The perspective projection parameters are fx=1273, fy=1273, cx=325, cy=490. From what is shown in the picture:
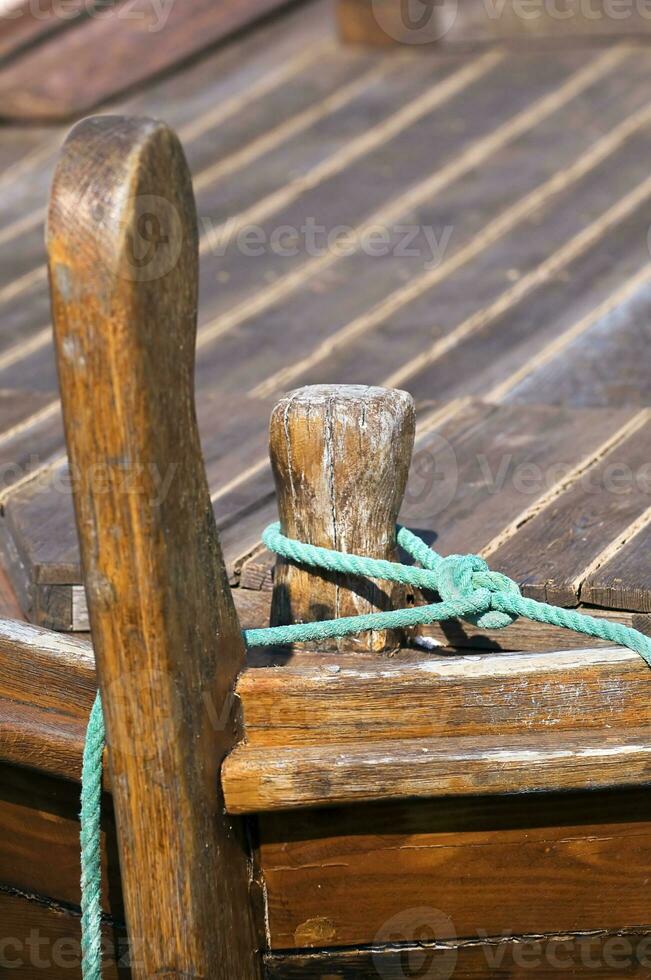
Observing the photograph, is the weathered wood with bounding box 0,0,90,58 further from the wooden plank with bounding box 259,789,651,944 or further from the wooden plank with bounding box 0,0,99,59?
the wooden plank with bounding box 259,789,651,944

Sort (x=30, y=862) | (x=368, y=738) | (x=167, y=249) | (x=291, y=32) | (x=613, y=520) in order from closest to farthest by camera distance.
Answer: (x=167, y=249) → (x=368, y=738) → (x=30, y=862) → (x=613, y=520) → (x=291, y=32)

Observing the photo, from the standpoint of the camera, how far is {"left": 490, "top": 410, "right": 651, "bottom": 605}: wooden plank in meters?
1.74

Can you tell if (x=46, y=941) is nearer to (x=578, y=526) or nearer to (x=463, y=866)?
(x=463, y=866)

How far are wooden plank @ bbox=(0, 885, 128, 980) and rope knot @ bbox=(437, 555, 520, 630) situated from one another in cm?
63

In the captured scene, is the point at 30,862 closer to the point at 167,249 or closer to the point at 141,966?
the point at 141,966

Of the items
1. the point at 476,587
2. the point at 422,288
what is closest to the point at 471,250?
the point at 422,288

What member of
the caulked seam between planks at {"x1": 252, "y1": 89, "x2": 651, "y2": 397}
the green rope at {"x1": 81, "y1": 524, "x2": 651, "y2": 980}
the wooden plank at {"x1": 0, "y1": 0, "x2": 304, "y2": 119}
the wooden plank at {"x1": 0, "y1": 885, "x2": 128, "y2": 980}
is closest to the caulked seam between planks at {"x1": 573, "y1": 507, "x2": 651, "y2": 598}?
the green rope at {"x1": 81, "y1": 524, "x2": 651, "y2": 980}

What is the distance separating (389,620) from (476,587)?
0.12 metres

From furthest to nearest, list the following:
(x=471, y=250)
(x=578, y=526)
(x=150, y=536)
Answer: (x=471, y=250) → (x=578, y=526) → (x=150, y=536)

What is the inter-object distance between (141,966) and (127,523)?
54 centimetres

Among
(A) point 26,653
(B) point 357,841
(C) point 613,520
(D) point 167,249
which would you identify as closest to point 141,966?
(B) point 357,841

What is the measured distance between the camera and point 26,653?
5.06 feet

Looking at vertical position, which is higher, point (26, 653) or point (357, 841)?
point (26, 653)

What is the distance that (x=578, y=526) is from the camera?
192 cm
